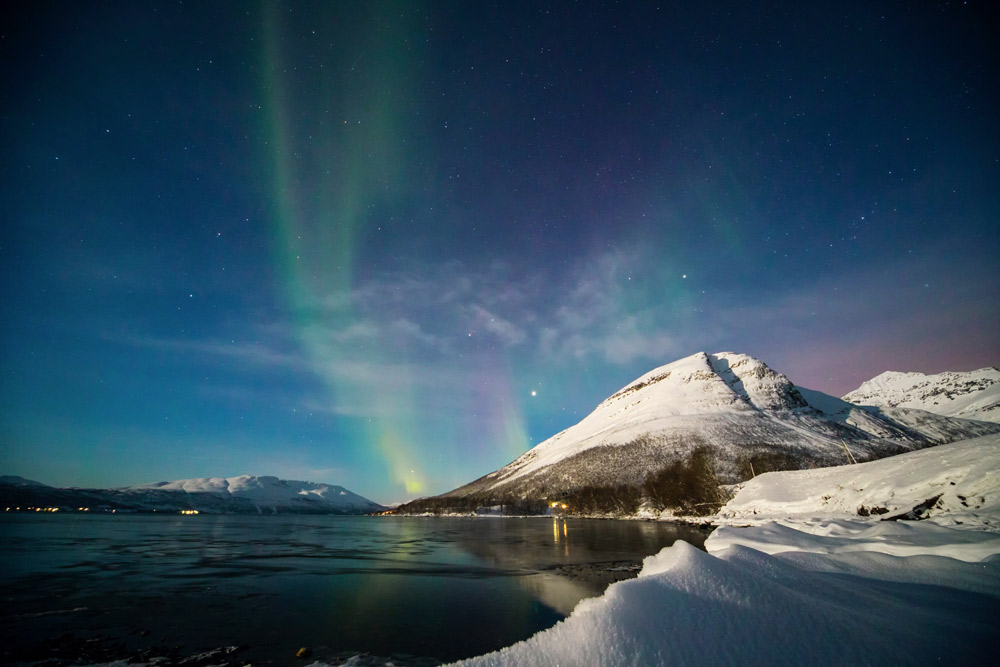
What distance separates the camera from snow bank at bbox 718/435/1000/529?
21.8m

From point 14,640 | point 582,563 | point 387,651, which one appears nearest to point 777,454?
point 582,563

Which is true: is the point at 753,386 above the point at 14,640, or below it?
above

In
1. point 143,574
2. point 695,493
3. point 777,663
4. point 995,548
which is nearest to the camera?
point 777,663

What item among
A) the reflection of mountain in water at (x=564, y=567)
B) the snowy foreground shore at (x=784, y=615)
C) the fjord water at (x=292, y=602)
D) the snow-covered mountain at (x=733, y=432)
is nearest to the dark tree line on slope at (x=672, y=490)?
the snow-covered mountain at (x=733, y=432)

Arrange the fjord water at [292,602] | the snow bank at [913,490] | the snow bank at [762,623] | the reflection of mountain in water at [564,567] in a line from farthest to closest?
the snow bank at [913,490] → the reflection of mountain in water at [564,567] → the fjord water at [292,602] → the snow bank at [762,623]

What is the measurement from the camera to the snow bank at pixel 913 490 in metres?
Result: 21.8

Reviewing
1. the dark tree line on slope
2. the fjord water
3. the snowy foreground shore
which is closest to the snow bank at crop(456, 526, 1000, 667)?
the snowy foreground shore

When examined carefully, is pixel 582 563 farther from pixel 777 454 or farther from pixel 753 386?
pixel 753 386

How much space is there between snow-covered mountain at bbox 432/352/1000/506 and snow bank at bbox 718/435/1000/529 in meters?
61.1

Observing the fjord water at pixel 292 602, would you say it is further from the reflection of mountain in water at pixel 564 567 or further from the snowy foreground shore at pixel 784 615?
the snowy foreground shore at pixel 784 615

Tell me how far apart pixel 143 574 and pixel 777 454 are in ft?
439

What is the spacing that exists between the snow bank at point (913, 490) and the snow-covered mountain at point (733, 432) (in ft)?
200

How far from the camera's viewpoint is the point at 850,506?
110 ft

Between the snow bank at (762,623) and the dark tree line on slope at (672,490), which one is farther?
the dark tree line on slope at (672,490)
